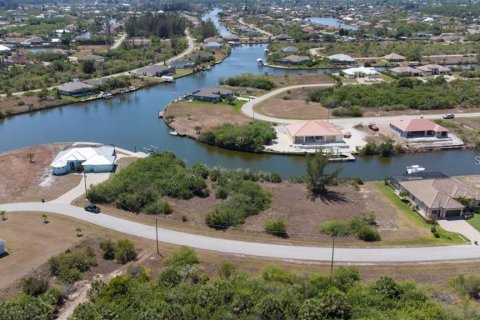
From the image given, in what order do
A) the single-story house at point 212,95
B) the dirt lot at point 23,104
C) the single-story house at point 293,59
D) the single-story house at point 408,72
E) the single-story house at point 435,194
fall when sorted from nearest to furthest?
the single-story house at point 435,194, the dirt lot at point 23,104, the single-story house at point 212,95, the single-story house at point 408,72, the single-story house at point 293,59

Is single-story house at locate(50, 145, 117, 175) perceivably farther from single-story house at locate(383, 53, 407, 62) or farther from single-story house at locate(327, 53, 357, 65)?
single-story house at locate(383, 53, 407, 62)

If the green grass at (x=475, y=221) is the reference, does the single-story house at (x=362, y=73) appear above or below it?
above

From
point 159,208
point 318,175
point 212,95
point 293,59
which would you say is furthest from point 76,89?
point 318,175

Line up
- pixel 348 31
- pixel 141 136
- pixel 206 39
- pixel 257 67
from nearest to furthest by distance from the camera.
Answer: pixel 141 136 < pixel 257 67 < pixel 206 39 < pixel 348 31

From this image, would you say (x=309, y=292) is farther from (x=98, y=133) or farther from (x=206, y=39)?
(x=206, y=39)

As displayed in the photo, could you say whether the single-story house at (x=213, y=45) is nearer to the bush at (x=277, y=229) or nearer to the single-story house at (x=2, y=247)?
the bush at (x=277, y=229)

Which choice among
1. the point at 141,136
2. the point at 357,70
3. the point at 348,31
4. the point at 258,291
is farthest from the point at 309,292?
the point at 348,31

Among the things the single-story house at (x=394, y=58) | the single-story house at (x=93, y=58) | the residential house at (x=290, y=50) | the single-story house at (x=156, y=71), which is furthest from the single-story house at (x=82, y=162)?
the single-story house at (x=394, y=58)
